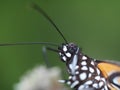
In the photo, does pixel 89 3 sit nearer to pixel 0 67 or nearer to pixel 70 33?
pixel 70 33

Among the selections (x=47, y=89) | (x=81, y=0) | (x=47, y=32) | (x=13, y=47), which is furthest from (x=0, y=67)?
(x=47, y=89)

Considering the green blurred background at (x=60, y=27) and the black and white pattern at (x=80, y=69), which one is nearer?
the black and white pattern at (x=80, y=69)

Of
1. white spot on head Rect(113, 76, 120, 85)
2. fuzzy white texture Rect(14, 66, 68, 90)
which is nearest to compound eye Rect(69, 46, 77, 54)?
white spot on head Rect(113, 76, 120, 85)

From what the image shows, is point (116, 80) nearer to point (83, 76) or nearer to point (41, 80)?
point (83, 76)

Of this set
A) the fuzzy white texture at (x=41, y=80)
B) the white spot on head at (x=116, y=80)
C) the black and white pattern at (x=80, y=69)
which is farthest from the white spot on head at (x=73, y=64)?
the fuzzy white texture at (x=41, y=80)

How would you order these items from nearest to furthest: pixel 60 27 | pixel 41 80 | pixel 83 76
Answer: pixel 41 80 < pixel 83 76 < pixel 60 27

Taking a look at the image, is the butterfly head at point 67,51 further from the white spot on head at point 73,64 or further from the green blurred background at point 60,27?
the green blurred background at point 60,27

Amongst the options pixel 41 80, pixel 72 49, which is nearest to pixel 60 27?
pixel 72 49
